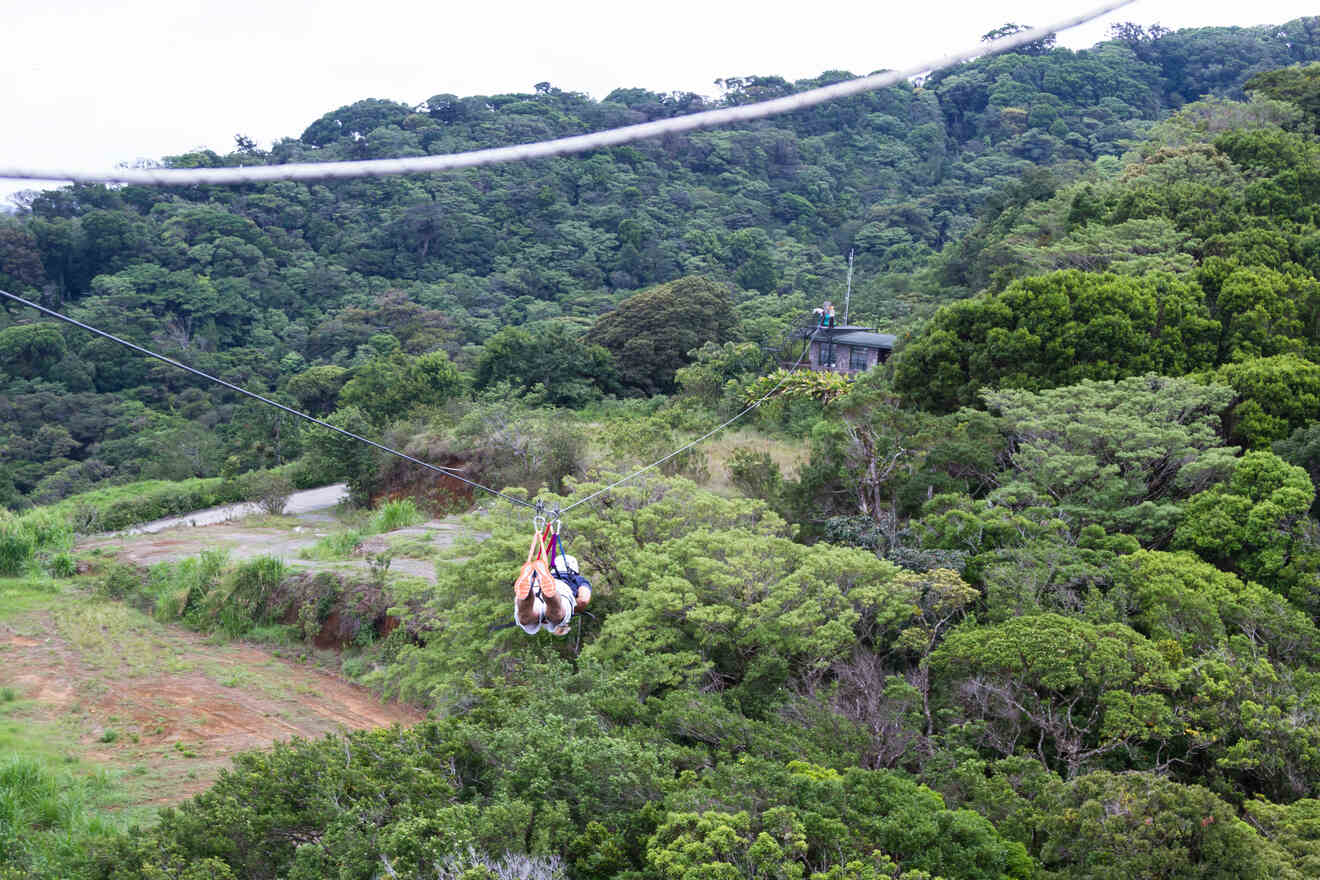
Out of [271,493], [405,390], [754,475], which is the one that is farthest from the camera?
[405,390]

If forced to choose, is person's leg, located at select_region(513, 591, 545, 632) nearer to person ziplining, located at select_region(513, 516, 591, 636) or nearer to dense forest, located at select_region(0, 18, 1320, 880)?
person ziplining, located at select_region(513, 516, 591, 636)

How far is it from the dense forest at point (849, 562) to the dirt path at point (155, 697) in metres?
1.05

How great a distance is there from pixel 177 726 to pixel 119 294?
120 ft

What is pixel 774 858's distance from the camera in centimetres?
676

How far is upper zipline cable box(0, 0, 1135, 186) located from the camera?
2.19m

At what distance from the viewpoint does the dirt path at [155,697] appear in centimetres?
1274

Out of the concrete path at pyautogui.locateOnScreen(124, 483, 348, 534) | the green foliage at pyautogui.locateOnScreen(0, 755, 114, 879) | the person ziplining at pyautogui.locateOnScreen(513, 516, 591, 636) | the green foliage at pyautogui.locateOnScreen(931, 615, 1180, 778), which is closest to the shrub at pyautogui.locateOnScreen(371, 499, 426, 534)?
the concrete path at pyautogui.locateOnScreen(124, 483, 348, 534)

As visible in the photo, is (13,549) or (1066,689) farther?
(13,549)

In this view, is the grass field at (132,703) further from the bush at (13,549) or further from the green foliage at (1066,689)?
the green foliage at (1066,689)

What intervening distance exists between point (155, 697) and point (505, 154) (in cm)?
1478

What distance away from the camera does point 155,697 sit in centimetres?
1474

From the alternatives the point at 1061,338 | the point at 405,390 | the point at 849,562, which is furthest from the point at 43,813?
the point at 405,390

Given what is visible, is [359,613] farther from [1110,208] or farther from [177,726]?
[1110,208]

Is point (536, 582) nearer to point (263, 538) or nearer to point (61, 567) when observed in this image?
point (263, 538)
